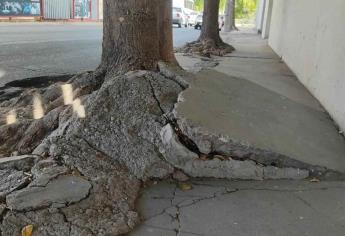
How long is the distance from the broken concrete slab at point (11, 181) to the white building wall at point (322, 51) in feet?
11.2

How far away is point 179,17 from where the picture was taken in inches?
1473

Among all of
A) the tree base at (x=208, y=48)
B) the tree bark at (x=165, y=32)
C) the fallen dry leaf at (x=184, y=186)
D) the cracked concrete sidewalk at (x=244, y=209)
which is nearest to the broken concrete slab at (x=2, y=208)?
the cracked concrete sidewalk at (x=244, y=209)

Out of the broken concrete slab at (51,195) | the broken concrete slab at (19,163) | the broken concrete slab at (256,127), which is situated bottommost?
the broken concrete slab at (51,195)

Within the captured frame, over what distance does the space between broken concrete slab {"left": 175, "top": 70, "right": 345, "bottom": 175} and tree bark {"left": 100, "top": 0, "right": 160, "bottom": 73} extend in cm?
73

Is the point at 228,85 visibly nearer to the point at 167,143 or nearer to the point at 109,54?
the point at 109,54

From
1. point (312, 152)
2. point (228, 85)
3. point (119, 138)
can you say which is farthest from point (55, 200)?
point (228, 85)

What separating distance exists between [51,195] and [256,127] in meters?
Result: 2.19

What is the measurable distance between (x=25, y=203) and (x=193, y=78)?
284 centimetres

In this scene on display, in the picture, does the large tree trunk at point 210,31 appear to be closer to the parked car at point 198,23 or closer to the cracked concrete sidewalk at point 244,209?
the cracked concrete sidewalk at point 244,209

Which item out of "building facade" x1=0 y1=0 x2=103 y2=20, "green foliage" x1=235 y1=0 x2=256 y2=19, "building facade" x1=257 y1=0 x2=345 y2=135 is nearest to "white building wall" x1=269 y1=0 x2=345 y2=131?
"building facade" x1=257 y1=0 x2=345 y2=135

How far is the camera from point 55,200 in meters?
2.97

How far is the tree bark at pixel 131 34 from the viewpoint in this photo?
502 cm

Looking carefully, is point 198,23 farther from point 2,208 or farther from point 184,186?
point 2,208

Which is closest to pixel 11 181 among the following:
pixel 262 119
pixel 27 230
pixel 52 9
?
pixel 27 230
